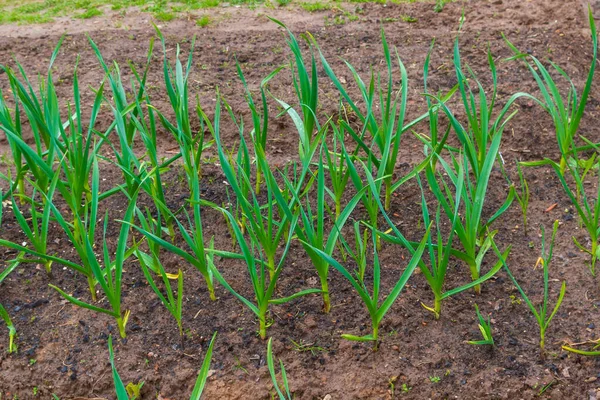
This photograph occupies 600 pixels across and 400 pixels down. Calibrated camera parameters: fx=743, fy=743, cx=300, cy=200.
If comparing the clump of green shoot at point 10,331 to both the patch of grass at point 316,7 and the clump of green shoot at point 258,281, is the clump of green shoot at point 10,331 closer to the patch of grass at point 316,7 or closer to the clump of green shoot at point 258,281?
the clump of green shoot at point 258,281

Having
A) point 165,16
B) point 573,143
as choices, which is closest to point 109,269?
point 573,143

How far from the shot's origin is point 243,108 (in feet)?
10.4

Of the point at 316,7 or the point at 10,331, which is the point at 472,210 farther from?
the point at 316,7

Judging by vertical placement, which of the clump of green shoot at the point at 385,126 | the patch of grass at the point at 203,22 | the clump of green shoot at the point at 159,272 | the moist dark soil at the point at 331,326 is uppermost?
the clump of green shoot at the point at 385,126

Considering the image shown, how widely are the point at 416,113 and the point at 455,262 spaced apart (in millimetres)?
967

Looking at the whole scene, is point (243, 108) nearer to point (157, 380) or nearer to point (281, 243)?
point (281, 243)

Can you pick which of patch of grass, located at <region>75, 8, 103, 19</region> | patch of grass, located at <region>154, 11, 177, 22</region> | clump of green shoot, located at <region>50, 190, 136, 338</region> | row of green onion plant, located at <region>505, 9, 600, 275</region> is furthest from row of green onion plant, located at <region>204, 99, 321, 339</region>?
patch of grass, located at <region>75, 8, 103, 19</region>

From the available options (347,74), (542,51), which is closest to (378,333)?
(347,74)

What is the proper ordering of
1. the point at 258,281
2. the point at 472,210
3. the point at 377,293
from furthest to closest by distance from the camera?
the point at 472,210, the point at 258,281, the point at 377,293

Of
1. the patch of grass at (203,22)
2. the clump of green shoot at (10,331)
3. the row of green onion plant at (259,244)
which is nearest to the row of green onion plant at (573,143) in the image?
the row of green onion plant at (259,244)

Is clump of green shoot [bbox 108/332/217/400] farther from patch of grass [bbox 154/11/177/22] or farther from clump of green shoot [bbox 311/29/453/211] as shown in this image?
patch of grass [bbox 154/11/177/22]

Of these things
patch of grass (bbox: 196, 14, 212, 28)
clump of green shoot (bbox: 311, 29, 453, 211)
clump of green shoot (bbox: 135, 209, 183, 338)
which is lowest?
clump of green shoot (bbox: 135, 209, 183, 338)

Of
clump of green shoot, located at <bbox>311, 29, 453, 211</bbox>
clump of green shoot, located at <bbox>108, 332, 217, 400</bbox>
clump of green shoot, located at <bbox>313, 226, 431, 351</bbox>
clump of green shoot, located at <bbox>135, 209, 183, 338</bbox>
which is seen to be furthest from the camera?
clump of green shoot, located at <bbox>311, 29, 453, 211</bbox>

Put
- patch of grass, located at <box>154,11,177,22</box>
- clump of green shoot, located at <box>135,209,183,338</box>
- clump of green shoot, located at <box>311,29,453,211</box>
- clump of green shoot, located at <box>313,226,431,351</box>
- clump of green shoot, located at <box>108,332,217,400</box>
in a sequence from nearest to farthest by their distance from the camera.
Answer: clump of green shoot, located at <box>108,332,217,400</box> < clump of green shoot, located at <box>313,226,431,351</box> < clump of green shoot, located at <box>135,209,183,338</box> < clump of green shoot, located at <box>311,29,453,211</box> < patch of grass, located at <box>154,11,177,22</box>
